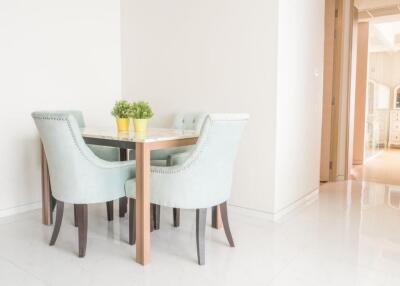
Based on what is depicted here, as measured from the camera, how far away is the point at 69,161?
2.05m

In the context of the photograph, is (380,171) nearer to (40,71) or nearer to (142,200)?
(142,200)

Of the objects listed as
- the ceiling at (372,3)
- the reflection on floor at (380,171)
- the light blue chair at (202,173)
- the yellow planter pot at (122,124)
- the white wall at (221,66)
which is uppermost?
the ceiling at (372,3)

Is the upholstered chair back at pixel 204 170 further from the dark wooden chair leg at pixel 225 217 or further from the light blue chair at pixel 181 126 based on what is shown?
the light blue chair at pixel 181 126

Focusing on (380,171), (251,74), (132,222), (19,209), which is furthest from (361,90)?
(19,209)

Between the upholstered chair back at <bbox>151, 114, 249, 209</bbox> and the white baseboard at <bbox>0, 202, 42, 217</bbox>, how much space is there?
5.28 ft

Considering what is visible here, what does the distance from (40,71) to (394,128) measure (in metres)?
8.47

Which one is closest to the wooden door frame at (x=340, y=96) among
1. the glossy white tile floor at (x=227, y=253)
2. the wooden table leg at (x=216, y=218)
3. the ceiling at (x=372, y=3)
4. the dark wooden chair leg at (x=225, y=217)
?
the ceiling at (x=372, y=3)

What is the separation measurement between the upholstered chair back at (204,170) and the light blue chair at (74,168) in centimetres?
33

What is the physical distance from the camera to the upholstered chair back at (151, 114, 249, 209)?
194cm

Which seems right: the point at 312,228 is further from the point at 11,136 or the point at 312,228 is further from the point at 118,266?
the point at 11,136

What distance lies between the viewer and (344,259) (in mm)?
2133

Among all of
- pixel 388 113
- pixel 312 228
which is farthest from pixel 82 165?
pixel 388 113

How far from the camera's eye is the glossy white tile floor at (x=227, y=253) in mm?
1894

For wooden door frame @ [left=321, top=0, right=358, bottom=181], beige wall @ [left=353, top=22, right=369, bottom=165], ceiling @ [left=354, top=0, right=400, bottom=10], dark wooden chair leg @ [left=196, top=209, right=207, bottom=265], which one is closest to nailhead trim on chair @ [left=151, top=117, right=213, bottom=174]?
dark wooden chair leg @ [left=196, top=209, right=207, bottom=265]
